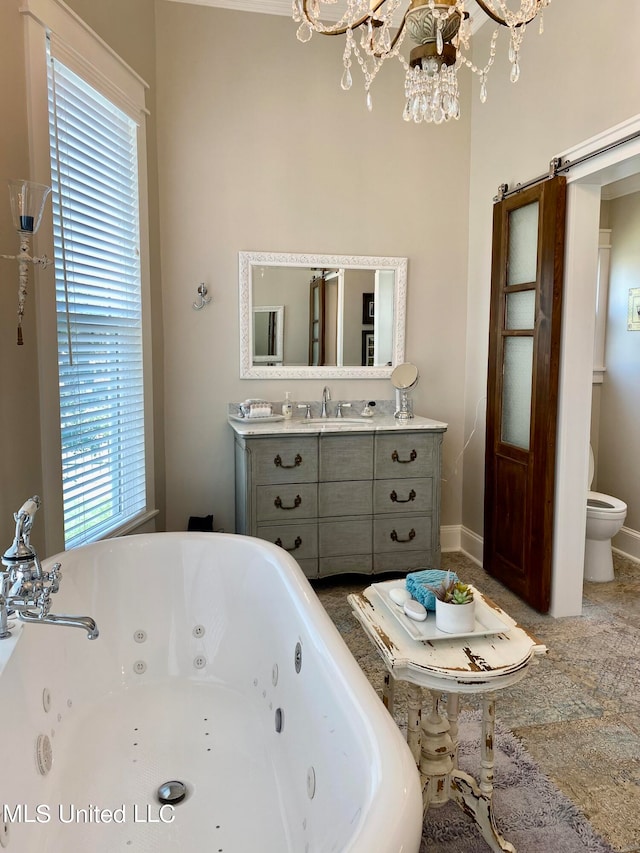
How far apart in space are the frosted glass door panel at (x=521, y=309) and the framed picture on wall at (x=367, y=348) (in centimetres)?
85

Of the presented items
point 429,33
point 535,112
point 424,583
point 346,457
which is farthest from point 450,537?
point 429,33

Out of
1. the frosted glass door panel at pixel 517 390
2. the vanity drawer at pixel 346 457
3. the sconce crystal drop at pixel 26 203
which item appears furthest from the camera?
the vanity drawer at pixel 346 457

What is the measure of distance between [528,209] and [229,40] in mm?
1948

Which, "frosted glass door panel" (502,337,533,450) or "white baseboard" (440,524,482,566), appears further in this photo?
"white baseboard" (440,524,482,566)

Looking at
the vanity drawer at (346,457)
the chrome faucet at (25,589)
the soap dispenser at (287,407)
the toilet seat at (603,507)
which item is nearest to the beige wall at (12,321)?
the chrome faucet at (25,589)

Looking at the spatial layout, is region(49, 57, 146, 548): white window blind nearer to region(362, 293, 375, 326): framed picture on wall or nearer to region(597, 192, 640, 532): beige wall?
region(362, 293, 375, 326): framed picture on wall

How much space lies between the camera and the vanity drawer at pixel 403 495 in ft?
11.2

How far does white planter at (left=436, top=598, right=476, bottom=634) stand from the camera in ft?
5.13

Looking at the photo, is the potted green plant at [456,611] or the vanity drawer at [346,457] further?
the vanity drawer at [346,457]

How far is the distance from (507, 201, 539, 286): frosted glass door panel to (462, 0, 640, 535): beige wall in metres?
0.20

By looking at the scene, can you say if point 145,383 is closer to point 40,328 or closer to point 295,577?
point 40,328

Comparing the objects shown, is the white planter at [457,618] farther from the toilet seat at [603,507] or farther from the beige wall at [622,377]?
the beige wall at [622,377]

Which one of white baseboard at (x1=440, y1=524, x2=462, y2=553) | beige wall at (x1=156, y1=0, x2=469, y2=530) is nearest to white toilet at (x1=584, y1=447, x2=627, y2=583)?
white baseboard at (x1=440, y1=524, x2=462, y2=553)

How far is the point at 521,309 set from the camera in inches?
127
